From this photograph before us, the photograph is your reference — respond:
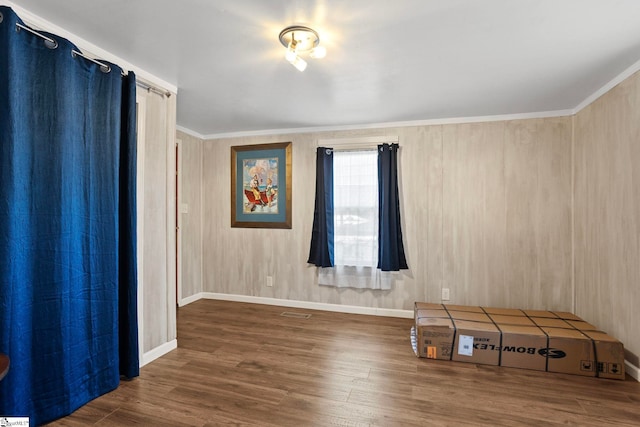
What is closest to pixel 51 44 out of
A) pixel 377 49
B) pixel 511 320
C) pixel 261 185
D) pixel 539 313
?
pixel 377 49

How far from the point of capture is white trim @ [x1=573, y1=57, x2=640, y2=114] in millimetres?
2337

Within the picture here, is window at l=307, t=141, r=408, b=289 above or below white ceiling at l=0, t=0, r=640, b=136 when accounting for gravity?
below

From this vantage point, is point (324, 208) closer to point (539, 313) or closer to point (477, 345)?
point (477, 345)

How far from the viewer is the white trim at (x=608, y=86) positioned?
234 cm

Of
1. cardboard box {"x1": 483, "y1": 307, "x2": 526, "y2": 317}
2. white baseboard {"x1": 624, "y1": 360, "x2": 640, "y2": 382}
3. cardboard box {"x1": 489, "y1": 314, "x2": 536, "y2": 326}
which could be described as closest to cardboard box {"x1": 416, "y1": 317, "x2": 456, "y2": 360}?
cardboard box {"x1": 489, "y1": 314, "x2": 536, "y2": 326}

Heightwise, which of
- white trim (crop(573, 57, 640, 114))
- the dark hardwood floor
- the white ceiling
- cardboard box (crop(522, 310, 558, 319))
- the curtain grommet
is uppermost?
the white ceiling

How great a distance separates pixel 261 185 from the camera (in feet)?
14.1

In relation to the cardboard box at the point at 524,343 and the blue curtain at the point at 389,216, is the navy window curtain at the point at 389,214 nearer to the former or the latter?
the blue curtain at the point at 389,216

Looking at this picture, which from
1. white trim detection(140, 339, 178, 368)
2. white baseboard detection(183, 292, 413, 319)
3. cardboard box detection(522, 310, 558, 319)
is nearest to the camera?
white trim detection(140, 339, 178, 368)

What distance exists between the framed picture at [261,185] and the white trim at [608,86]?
3223 millimetres

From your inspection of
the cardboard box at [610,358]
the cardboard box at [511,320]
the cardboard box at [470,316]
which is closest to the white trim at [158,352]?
the cardboard box at [470,316]

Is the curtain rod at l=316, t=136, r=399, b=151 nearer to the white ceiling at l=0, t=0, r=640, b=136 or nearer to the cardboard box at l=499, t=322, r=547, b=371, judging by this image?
the white ceiling at l=0, t=0, r=640, b=136

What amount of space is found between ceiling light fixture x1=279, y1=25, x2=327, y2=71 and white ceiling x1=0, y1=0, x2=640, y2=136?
5cm

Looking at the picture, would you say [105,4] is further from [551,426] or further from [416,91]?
[551,426]
